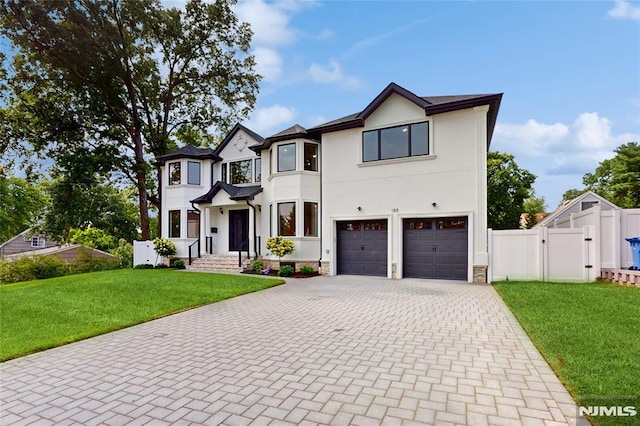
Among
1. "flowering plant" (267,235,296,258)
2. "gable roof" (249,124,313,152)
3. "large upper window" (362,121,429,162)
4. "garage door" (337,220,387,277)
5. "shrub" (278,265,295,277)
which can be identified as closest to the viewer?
"large upper window" (362,121,429,162)

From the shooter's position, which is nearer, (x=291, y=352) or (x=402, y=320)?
(x=291, y=352)

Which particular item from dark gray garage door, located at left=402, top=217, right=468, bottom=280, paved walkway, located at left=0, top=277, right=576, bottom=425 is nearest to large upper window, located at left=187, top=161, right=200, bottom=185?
dark gray garage door, located at left=402, top=217, right=468, bottom=280

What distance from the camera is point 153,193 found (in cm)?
2389

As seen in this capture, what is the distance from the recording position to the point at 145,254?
1834cm

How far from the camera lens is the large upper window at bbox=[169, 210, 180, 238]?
60.8 feet

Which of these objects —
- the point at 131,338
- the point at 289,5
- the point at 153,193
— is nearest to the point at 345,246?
the point at 131,338

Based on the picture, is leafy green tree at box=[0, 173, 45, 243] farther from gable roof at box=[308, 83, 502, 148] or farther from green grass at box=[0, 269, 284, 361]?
gable roof at box=[308, 83, 502, 148]

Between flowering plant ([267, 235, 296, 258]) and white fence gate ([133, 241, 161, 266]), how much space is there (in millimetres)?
8010

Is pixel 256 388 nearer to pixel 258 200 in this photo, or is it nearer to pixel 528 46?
pixel 258 200

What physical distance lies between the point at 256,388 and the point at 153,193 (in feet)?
77.4

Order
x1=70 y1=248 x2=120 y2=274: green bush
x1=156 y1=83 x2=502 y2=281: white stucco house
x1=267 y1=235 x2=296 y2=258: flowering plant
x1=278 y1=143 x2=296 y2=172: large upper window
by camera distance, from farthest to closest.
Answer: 1. x1=70 y1=248 x2=120 y2=274: green bush
2. x1=278 y1=143 x2=296 y2=172: large upper window
3. x1=267 y1=235 x2=296 y2=258: flowering plant
4. x1=156 y1=83 x2=502 y2=281: white stucco house

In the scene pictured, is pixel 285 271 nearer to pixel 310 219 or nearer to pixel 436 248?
pixel 310 219

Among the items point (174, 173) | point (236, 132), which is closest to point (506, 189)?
point (236, 132)

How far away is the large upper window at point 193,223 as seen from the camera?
1847cm
